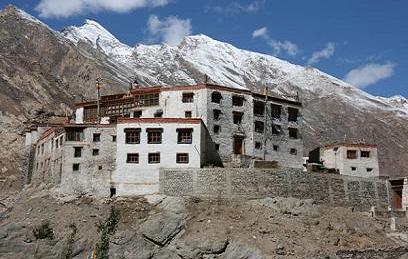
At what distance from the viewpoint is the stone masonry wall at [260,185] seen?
60.3 m

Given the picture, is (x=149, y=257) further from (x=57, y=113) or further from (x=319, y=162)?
(x=57, y=113)

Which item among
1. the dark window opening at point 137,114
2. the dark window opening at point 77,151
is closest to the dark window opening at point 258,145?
the dark window opening at point 137,114

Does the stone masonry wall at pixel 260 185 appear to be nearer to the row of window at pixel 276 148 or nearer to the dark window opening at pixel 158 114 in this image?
the row of window at pixel 276 148

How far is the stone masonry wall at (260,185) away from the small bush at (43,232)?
12.2 meters

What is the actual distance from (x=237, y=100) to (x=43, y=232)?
2718cm

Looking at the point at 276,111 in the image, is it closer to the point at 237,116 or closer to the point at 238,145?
the point at 237,116

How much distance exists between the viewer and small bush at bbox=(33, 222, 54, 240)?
59781 millimetres

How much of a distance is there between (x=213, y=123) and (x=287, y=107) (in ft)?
39.5

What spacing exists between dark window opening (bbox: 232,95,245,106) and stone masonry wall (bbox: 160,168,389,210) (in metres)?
11.4

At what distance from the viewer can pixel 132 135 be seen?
63281mm

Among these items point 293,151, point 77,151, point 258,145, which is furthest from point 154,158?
point 293,151

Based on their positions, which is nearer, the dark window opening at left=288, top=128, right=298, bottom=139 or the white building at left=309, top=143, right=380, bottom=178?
the dark window opening at left=288, top=128, right=298, bottom=139

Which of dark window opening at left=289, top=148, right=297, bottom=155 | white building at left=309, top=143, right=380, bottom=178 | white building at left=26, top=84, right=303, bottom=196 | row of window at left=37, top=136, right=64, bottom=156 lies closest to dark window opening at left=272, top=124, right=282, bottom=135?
white building at left=26, top=84, right=303, bottom=196

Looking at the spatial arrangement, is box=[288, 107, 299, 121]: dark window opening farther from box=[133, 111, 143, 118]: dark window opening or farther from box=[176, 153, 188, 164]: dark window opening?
box=[133, 111, 143, 118]: dark window opening
